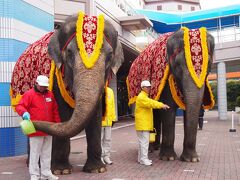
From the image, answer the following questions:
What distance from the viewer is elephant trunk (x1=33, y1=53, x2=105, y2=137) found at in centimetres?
491

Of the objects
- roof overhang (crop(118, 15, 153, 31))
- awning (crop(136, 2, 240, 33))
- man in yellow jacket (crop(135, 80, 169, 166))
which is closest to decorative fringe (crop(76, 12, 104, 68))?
man in yellow jacket (crop(135, 80, 169, 166))

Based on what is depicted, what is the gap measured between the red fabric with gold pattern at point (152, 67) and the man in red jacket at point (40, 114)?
2.80 m

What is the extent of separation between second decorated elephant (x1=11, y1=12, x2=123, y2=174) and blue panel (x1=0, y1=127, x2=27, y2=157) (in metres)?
2.29

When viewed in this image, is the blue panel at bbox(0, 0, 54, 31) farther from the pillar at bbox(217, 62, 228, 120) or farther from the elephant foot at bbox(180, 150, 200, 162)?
the pillar at bbox(217, 62, 228, 120)

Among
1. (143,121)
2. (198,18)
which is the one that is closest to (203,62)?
(143,121)

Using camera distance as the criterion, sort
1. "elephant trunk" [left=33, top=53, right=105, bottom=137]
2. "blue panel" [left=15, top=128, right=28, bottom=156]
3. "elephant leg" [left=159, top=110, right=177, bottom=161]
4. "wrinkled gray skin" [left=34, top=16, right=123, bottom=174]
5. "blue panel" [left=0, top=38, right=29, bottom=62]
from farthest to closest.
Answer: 1. "blue panel" [left=15, top=128, right=28, bottom=156]
2. "blue panel" [left=0, top=38, right=29, bottom=62]
3. "elephant leg" [left=159, top=110, right=177, bottom=161]
4. "wrinkled gray skin" [left=34, top=16, right=123, bottom=174]
5. "elephant trunk" [left=33, top=53, right=105, bottom=137]

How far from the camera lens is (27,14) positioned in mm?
9617

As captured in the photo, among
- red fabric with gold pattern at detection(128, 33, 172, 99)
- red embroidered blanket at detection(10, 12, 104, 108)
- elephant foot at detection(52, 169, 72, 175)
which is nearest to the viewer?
red embroidered blanket at detection(10, 12, 104, 108)

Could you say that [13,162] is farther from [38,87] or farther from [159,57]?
[159,57]

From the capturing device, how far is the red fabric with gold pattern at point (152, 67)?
8023mm

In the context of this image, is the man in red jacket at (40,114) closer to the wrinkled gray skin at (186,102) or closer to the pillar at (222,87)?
the wrinkled gray skin at (186,102)

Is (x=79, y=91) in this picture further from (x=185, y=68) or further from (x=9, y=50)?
(x=9, y=50)

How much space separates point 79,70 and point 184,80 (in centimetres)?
250

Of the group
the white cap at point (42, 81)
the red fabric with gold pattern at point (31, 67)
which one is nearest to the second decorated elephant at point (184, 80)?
the red fabric with gold pattern at point (31, 67)
